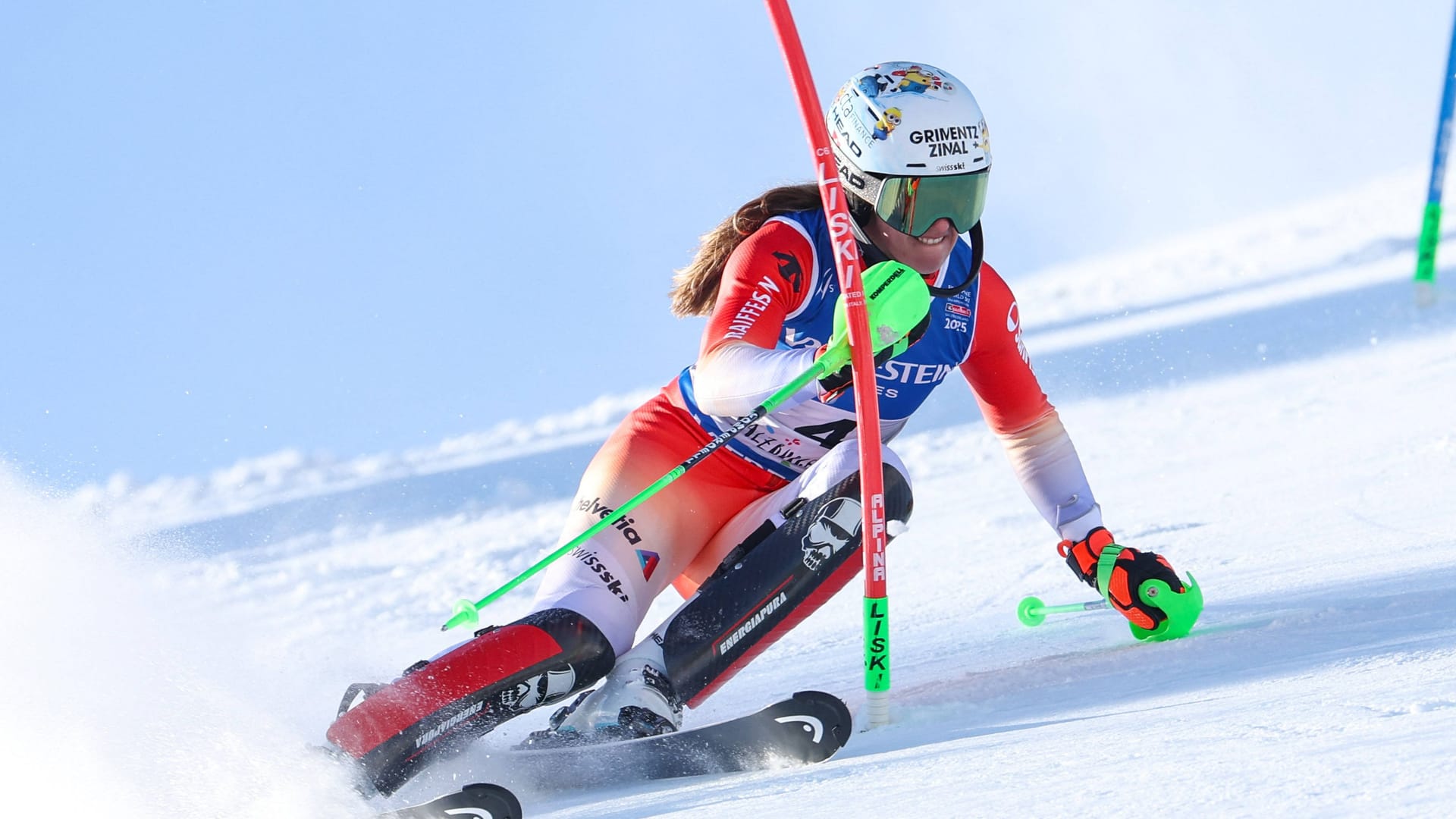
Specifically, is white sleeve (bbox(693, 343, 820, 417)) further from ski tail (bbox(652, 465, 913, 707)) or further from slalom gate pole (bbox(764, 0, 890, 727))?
ski tail (bbox(652, 465, 913, 707))

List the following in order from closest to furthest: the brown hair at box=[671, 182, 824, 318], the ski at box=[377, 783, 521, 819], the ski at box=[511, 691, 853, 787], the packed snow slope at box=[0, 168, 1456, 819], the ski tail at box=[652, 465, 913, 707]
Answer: the packed snow slope at box=[0, 168, 1456, 819] < the ski at box=[377, 783, 521, 819] < the ski at box=[511, 691, 853, 787] < the ski tail at box=[652, 465, 913, 707] < the brown hair at box=[671, 182, 824, 318]

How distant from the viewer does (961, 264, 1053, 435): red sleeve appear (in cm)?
296

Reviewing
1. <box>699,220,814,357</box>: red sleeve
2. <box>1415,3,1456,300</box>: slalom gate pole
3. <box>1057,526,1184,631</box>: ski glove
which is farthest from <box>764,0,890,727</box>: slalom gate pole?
<box>1415,3,1456,300</box>: slalom gate pole

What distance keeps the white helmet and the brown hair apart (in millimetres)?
145

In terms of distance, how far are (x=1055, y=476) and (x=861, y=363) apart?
950mm

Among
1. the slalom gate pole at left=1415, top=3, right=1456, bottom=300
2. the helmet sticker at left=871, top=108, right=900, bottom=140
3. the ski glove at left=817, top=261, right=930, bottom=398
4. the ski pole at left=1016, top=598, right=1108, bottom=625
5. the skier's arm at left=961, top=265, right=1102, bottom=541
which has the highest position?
the helmet sticker at left=871, top=108, right=900, bottom=140

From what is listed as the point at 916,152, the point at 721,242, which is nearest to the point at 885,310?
the point at 916,152

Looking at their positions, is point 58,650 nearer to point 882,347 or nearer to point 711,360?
point 711,360

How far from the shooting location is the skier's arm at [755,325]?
2.41 metres

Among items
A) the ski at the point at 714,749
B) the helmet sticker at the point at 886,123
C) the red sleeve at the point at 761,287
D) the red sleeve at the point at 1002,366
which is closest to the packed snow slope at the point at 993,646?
the ski at the point at 714,749

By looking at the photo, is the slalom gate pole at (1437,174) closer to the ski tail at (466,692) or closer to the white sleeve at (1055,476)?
the white sleeve at (1055,476)

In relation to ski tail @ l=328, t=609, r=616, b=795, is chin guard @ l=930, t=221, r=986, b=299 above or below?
above

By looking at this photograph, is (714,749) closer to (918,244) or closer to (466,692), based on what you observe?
(466,692)

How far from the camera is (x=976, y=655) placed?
3.07 metres
